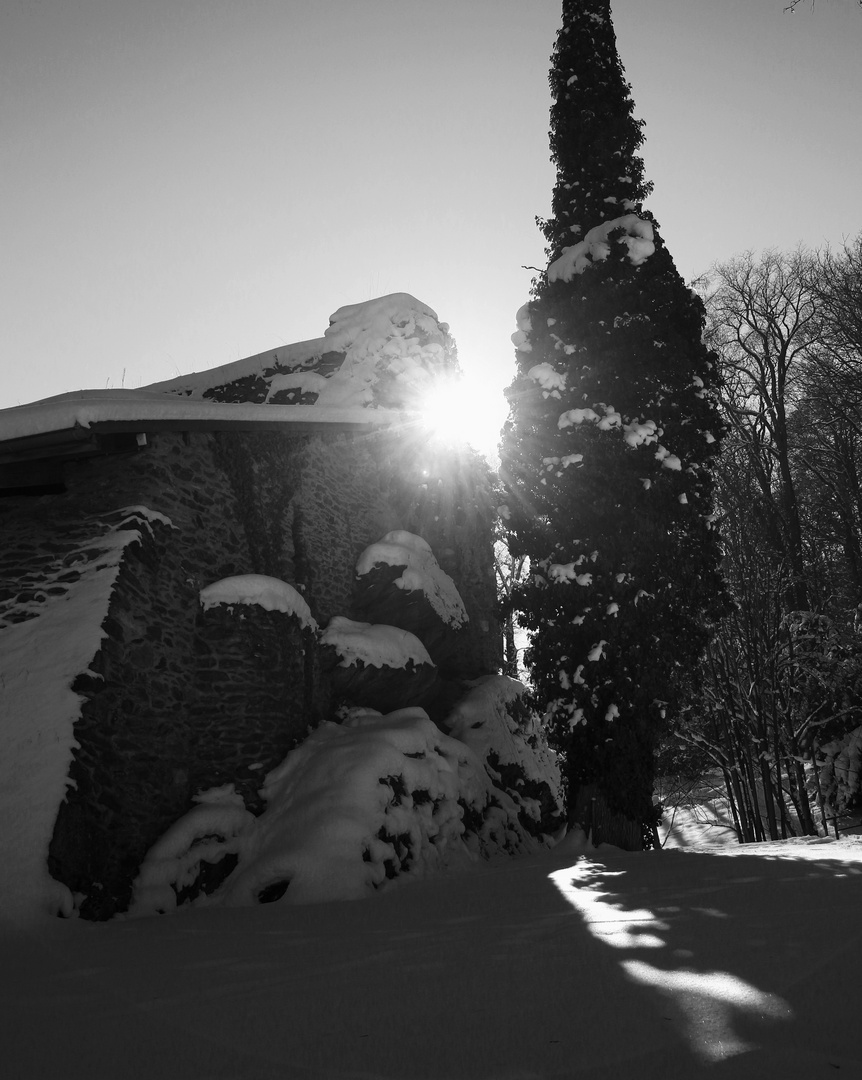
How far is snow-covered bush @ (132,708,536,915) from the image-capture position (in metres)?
5.77

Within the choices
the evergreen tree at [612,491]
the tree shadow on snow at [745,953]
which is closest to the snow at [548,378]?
the evergreen tree at [612,491]

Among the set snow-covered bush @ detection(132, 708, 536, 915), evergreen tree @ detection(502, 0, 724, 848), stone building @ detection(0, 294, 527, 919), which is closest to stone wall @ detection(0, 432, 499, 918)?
stone building @ detection(0, 294, 527, 919)

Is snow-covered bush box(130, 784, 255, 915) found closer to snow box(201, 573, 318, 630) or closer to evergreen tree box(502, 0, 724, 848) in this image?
snow box(201, 573, 318, 630)

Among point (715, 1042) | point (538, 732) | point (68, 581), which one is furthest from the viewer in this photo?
point (538, 732)

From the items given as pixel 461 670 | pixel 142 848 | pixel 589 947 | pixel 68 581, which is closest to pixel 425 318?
pixel 461 670

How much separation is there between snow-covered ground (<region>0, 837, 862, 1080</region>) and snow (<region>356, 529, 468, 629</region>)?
17.2 ft

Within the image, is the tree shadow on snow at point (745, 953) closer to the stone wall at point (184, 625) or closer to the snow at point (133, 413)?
the stone wall at point (184, 625)

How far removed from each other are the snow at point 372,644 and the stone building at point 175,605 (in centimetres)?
7

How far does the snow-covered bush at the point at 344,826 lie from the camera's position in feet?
18.9

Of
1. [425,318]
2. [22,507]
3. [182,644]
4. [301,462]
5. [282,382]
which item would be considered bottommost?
[182,644]

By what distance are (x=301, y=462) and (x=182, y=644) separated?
322cm

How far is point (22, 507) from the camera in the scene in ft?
22.6

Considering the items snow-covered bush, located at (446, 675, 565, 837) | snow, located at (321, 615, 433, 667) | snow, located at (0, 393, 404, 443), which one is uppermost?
snow, located at (0, 393, 404, 443)

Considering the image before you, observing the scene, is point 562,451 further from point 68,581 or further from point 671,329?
point 68,581
